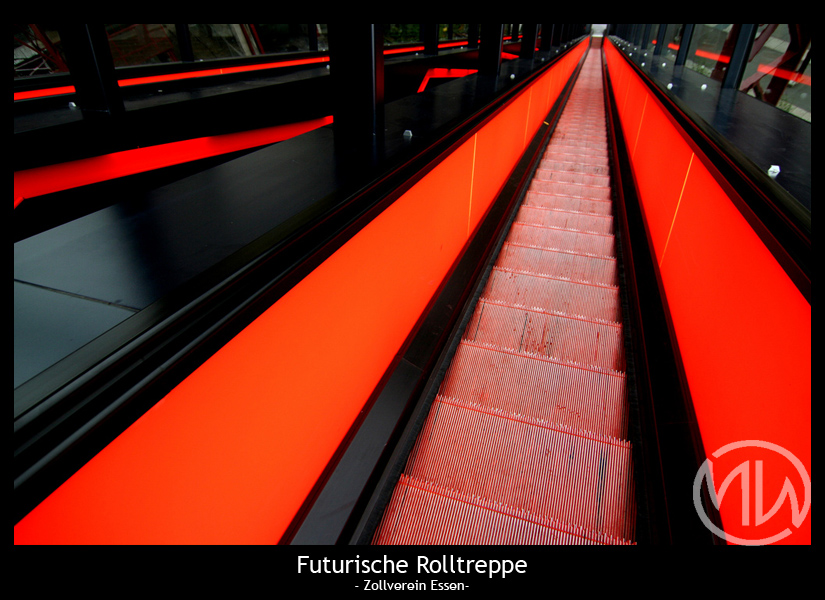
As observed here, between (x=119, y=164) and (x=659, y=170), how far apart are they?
16.2 feet

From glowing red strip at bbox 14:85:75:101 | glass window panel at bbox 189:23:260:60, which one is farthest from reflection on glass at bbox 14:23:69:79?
glowing red strip at bbox 14:85:75:101

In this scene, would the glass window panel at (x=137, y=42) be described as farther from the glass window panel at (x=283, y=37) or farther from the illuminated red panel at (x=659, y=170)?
the illuminated red panel at (x=659, y=170)

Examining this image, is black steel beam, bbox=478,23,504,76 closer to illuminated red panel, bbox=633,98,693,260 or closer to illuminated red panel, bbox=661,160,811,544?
illuminated red panel, bbox=633,98,693,260

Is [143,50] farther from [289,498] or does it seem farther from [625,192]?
[289,498]

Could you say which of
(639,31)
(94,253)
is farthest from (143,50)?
(639,31)

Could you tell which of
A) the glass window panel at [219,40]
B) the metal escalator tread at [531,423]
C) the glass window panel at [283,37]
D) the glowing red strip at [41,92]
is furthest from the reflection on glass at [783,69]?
the glass window panel at [219,40]

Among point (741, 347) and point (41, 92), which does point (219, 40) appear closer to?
point (41, 92)

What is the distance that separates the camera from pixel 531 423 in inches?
86.4

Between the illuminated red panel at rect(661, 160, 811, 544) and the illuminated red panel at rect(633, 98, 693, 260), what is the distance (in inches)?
21.1

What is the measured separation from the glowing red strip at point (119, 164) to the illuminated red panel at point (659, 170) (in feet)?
15.3

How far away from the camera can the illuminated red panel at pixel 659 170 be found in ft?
10.3

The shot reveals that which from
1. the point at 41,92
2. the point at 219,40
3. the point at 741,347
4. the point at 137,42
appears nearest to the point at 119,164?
the point at 41,92

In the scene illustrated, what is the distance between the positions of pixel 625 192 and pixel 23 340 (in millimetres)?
5231

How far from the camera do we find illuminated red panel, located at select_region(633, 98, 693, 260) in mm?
3145
